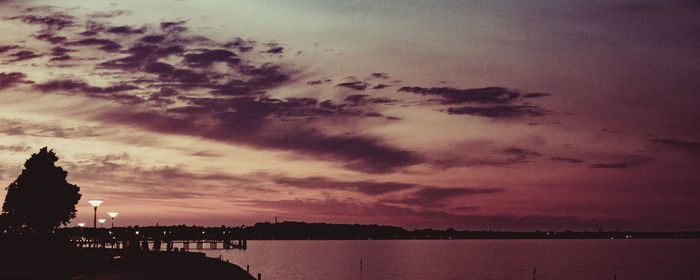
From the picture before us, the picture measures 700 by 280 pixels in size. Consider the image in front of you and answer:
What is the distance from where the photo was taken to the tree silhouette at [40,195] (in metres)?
88.9

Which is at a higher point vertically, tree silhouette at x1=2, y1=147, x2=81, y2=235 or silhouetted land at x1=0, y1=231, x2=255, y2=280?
tree silhouette at x1=2, y1=147, x2=81, y2=235

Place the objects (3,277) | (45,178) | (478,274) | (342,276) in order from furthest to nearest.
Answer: (478,274), (342,276), (45,178), (3,277)

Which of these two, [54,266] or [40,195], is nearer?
[54,266]

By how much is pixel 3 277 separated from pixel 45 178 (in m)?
52.9

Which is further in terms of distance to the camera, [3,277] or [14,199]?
[14,199]

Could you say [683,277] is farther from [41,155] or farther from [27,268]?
[27,268]

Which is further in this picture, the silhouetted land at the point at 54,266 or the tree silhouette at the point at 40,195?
the tree silhouette at the point at 40,195

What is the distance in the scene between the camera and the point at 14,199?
9012 centimetres

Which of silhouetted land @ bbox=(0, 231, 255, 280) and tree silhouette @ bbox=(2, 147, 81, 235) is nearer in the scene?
silhouetted land @ bbox=(0, 231, 255, 280)

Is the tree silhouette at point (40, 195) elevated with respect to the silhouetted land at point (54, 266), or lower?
elevated

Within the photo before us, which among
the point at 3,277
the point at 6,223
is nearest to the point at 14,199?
the point at 6,223

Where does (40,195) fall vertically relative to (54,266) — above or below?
above

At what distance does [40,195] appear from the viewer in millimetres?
88938

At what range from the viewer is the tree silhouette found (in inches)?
3501
